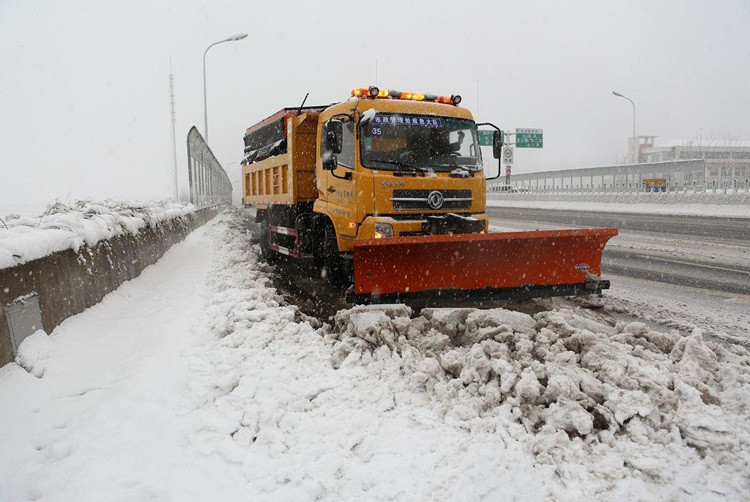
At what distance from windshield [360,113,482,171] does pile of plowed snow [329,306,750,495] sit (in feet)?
Result: 9.11

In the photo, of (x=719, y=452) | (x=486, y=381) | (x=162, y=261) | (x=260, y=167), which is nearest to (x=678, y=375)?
(x=719, y=452)

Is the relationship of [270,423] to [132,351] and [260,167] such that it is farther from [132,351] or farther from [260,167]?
[260,167]

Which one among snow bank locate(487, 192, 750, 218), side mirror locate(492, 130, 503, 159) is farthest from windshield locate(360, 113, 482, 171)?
snow bank locate(487, 192, 750, 218)

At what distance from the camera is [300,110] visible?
8.57 metres

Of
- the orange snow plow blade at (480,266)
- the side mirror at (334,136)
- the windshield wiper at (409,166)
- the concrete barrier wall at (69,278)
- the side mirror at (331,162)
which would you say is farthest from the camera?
the side mirror at (331,162)

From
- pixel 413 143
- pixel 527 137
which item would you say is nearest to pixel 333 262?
pixel 413 143

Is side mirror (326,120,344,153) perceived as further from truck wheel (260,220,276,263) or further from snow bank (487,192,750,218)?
snow bank (487,192,750,218)

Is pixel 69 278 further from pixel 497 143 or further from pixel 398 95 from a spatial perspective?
pixel 497 143

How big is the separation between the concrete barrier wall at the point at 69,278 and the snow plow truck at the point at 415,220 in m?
2.60

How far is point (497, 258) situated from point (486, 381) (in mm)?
2671

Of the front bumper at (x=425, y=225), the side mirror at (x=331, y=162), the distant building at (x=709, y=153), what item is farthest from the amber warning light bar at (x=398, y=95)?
the distant building at (x=709, y=153)

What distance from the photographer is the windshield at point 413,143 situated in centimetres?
651

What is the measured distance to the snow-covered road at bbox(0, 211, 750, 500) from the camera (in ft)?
7.95

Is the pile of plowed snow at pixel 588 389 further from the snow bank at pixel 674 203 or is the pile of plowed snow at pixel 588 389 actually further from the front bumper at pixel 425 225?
the snow bank at pixel 674 203
